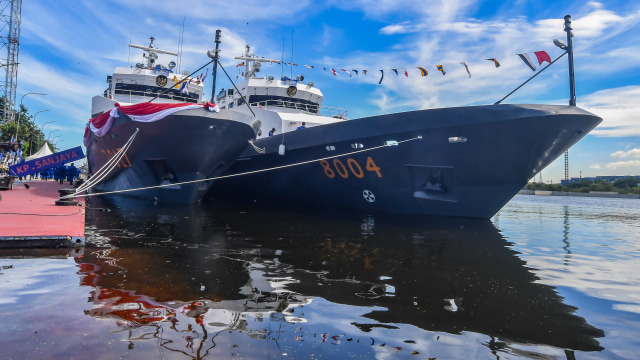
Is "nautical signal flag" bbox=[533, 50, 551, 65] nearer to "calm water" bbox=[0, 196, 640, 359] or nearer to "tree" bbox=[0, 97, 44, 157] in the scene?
"calm water" bbox=[0, 196, 640, 359]

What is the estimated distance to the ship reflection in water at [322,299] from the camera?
8.41 ft

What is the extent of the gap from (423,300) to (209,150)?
9.07 metres

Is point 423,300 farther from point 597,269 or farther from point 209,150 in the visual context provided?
point 209,150

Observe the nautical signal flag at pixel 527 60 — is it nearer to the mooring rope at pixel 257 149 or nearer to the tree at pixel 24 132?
the mooring rope at pixel 257 149

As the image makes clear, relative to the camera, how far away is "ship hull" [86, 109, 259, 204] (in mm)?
10961

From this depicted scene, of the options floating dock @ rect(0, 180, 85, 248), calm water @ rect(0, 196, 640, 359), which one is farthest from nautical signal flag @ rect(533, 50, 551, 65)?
floating dock @ rect(0, 180, 85, 248)

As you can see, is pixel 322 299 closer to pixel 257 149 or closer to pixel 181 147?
pixel 181 147

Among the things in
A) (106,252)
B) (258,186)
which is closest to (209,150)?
(258,186)

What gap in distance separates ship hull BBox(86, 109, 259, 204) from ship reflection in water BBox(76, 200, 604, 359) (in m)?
4.69

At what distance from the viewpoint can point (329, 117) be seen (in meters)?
17.7

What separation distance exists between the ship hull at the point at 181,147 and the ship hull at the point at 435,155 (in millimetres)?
1598

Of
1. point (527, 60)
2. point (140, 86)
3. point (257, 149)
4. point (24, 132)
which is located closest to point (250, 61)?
point (140, 86)

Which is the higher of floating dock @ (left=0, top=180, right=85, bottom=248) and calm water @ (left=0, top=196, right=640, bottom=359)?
floating dock @ (left=0, top=180, right=85, bottom=248)

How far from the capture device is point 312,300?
3.46 metres
